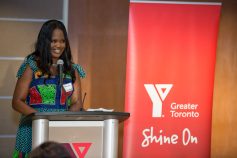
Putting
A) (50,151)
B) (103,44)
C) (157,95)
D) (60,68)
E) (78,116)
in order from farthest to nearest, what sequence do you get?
(103,44)
(157,95)
(60,68)
(78,116)
(50,151)

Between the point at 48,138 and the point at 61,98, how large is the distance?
0.44 m

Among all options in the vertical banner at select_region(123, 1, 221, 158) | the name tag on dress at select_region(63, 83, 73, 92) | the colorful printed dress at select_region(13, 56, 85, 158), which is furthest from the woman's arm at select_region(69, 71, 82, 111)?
the vertical banner at select_region(123, 1, 221, 158)

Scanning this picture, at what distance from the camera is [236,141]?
5.79 metres

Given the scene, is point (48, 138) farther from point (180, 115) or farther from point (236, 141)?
point (236, 141)

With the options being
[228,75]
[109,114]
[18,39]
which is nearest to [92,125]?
[109,114]

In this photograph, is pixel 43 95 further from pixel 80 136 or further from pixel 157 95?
pixel 157 95

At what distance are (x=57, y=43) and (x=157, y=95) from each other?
161 centimetres

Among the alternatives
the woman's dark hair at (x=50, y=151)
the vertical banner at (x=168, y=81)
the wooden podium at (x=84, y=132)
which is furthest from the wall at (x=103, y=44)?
the woman's dark hair at (x=50, y=151)

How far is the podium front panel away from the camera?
10.2 ft

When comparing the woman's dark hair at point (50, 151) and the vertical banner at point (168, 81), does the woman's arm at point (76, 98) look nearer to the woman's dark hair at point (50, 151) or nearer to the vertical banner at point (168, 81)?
the vertical banner at point (168, 81)

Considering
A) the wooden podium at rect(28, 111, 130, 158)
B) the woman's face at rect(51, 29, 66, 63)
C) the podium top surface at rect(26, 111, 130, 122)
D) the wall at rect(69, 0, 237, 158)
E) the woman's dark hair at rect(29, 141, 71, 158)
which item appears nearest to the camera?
the woman's dark hair at rect(29, 141, 71, 158)

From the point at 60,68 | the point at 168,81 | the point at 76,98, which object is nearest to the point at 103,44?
the point at 168,81

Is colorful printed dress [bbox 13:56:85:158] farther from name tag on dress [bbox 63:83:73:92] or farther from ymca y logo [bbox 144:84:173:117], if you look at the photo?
ymca y logo [bbox 144:84:173:117]

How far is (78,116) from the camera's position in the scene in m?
2.99
